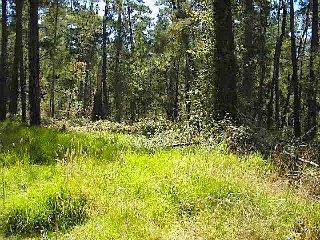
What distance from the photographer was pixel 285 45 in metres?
38.0

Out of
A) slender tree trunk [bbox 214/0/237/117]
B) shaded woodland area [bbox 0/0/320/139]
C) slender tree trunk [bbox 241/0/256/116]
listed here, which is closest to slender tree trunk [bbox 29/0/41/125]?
shaded woodland area [bbox 0/0/320/139]

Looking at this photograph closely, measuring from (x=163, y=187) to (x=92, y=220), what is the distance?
124 cm

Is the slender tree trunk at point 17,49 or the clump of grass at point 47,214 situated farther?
the slender tree trunk at point 17,49

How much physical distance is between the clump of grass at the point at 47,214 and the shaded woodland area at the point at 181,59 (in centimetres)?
653

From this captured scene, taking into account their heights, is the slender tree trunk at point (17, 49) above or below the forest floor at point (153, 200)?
above

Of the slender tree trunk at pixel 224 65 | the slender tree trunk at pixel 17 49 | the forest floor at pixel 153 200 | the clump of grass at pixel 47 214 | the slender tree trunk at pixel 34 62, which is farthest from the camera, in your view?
the slender tree trunk at pixel 17 49

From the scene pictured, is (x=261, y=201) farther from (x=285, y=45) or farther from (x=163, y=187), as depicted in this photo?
(x=285, y=45)

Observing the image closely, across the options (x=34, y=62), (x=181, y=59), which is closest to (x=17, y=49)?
(x=34, y=62)

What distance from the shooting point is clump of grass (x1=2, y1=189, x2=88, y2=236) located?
5.14m

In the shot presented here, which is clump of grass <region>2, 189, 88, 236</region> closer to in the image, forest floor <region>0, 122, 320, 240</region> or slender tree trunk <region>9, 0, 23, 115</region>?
forest floor <region>0, 122, 320, 240</region>

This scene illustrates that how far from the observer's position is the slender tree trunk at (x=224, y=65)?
12.2 metres

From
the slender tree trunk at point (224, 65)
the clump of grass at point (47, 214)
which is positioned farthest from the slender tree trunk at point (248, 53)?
the clump of grass at point (47, 214)

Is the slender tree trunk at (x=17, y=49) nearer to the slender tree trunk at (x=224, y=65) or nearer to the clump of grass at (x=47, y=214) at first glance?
the slender tree trunk at (x=224, y=65)

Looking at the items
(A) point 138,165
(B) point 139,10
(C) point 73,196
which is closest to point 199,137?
(A) point 138,165
